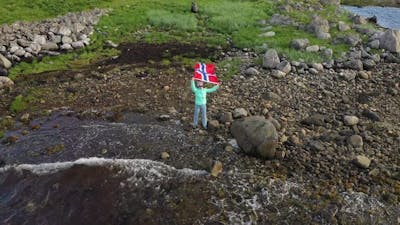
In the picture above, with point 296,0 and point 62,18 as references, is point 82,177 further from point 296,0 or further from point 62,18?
point 296,0

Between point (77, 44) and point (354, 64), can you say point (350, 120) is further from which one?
point (77, 44)

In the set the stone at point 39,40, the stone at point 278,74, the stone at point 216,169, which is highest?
the stone at point 39,40

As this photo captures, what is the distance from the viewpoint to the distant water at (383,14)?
39.0m

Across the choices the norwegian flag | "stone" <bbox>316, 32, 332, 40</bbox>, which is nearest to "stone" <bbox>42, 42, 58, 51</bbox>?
the norwegian flag

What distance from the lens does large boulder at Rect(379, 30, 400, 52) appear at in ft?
89.7

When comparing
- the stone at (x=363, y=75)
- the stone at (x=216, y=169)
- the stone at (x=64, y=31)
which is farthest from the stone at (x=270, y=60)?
the stone at (x=64, y=31)

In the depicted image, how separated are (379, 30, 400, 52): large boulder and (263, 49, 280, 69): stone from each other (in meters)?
8.04

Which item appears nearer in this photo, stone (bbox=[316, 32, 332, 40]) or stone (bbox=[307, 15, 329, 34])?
stone (bbox=[316, 32, 332, 40])

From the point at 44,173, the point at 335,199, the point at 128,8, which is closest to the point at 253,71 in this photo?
the point at 335,199

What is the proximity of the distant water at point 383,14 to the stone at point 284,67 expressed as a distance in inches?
692

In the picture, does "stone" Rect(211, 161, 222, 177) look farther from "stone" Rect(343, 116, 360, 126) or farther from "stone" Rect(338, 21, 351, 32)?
"stone" Rect(338, 21, 351, 32)

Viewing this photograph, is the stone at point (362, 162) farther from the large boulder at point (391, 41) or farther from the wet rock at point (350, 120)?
the large boulder at point (391, 41)

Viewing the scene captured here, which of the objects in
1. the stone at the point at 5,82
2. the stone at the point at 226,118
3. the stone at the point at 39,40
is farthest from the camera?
the stone at the point at 39,40

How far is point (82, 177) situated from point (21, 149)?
3.74 meters
